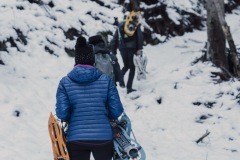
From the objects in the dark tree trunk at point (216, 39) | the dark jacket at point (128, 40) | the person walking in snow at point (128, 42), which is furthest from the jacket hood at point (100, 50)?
the dark tree trunk at point (216, 39)

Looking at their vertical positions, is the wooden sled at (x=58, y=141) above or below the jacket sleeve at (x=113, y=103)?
below

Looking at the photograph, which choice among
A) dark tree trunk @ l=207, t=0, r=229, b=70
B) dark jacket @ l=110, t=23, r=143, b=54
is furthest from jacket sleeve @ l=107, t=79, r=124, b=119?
dark tree trunk @ l=207, t=0, r=229, b=70

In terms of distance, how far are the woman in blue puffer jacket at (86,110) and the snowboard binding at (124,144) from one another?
0.11 m

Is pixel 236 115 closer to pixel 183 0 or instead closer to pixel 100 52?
pixel 100 52

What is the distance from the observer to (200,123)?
26.1 ft

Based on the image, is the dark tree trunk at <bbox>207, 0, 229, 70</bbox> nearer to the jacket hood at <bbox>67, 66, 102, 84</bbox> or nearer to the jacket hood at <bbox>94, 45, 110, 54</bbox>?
the jacket hood at <bbox>94, 45, 110, 54</bbox>

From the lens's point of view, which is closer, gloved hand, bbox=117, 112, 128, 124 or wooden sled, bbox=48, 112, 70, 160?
wooden sled, bbox=48, 112, 70, 160

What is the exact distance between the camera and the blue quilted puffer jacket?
156 inches

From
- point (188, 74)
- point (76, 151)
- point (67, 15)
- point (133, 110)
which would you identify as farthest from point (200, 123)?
point (67, 15)

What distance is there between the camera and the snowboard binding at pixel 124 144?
407 cm

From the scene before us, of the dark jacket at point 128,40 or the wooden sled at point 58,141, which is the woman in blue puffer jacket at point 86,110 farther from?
the dark jacket at point 128,40

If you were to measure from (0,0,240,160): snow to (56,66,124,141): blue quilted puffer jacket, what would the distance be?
206 cm

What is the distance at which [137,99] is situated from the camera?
9.55 meters

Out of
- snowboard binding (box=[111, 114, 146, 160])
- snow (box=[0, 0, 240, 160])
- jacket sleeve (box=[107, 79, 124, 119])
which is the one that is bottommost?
snow (box=[0, 0, 240, 160])
